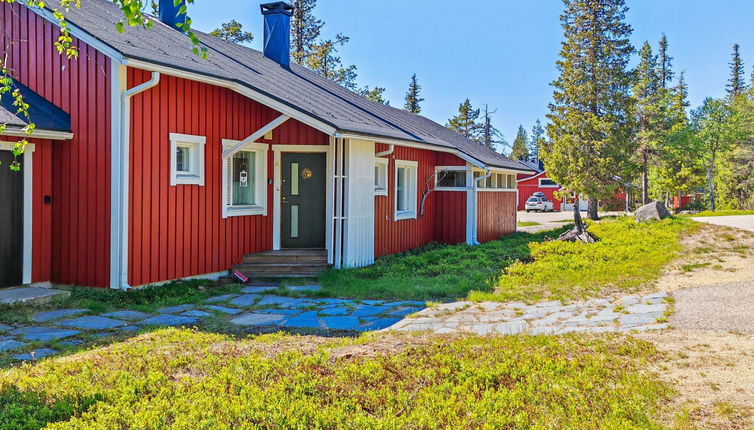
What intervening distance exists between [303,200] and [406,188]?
3475 mm

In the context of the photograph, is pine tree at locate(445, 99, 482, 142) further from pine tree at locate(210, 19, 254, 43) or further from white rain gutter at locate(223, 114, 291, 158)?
white rain gutter at locate(223, 114, 291, 158)

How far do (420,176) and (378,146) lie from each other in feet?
8.90

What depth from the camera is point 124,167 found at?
853cm

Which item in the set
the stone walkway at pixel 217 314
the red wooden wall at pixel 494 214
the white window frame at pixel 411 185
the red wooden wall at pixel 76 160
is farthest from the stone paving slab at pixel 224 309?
the red wooden wall at pixel 494 214

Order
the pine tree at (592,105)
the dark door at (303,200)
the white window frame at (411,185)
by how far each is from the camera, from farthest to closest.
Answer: the pine tree at (592,105)
the white window frame at (411,185)
the dark door at (303,200)

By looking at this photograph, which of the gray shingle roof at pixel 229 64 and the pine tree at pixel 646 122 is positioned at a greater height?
the pine tree at pixel 646 122

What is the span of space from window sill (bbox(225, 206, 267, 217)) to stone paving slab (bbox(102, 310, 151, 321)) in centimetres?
307

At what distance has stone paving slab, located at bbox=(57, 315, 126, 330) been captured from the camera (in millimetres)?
6738

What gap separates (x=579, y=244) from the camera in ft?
47.3

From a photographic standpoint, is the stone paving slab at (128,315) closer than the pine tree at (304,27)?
Yes

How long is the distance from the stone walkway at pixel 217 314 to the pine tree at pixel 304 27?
27143 millimetres

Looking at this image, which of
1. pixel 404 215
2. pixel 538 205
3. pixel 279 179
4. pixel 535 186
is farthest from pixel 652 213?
pixel 535 186

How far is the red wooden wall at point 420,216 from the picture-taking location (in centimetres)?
1294

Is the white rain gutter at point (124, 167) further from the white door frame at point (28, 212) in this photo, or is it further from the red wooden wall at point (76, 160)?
the white door frame at point (28, 212)
